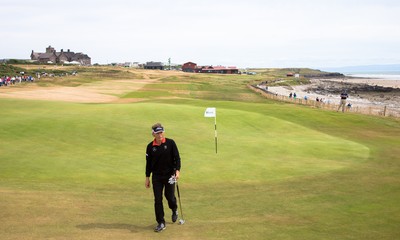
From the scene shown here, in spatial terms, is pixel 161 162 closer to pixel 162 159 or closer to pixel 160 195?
pixel 162 159

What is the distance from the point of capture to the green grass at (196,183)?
10086 millimetres

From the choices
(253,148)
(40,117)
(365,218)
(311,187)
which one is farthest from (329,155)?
(40,117)

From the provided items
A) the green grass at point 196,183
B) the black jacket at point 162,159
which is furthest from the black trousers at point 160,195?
the green grass at point 196,183

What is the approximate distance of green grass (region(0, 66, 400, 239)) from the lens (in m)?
10.1

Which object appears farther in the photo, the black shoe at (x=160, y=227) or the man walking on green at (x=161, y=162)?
the man walking on green at (x=161, y=162)

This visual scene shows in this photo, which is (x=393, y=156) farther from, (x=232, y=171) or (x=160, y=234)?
(x=160, y=234)

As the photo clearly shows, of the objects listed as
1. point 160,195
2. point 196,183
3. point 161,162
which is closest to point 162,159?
point 161,162

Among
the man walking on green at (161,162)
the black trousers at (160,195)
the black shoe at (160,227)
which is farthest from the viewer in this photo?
the man walking on green at (161,162)

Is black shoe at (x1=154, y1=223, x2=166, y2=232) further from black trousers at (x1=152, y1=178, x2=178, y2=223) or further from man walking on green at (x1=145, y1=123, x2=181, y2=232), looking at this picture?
man walking on green at (x1=145, y1=123, x2=181, y2=232)

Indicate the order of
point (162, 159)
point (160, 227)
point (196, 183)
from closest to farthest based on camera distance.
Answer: point (160, 227) < point (162, 159) < point (196, 183)

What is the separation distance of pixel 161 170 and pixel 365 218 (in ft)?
20.1

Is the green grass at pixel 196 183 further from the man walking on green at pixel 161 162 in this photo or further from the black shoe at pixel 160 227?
the man walking on green at pixel 161 162

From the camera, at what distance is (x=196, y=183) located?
609 inches

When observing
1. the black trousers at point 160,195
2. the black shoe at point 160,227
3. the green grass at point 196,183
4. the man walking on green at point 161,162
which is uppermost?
the man walking on green at point 161,162
